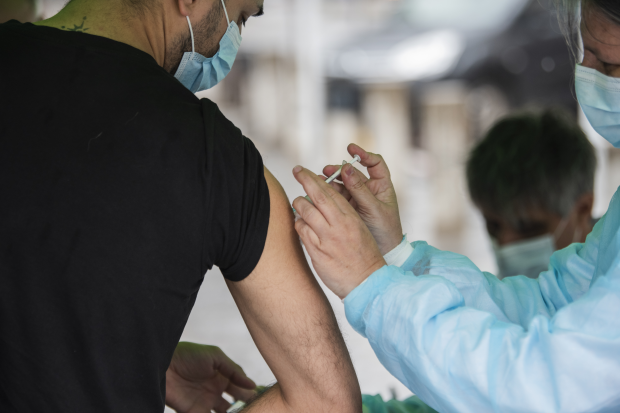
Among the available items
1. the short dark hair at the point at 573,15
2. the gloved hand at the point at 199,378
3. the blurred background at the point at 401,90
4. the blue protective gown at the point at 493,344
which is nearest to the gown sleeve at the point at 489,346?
the blue protective gown at the point at 493,344

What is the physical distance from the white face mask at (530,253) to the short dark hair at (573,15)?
2.97ft

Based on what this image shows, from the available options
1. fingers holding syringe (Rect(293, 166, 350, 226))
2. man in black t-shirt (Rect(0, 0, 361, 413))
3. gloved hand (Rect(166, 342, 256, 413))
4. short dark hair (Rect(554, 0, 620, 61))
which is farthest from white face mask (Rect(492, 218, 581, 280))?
man in black t-shirt (Rect(0, 0, 361, 413))

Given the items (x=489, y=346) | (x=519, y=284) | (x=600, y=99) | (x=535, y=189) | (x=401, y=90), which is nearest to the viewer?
(x=489, y=346)

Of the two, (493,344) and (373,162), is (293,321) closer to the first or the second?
(493,344)

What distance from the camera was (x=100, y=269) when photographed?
2.84ft

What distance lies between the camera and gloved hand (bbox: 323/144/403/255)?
131 centimetres

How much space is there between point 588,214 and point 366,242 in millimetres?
1469

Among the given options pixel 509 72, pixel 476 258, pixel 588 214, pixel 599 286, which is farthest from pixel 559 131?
pixel 509 72

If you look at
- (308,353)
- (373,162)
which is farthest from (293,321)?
(373,162)

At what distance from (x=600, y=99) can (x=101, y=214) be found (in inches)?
41.8

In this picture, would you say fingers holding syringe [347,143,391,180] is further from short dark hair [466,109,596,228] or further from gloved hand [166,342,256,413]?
short dark hair [466,109,596,228]

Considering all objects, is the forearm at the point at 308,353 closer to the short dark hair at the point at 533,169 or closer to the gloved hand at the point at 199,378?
the gloved hand at the point at 199,378

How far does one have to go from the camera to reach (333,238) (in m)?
1.07

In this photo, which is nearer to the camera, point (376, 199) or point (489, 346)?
point (489, 346)
